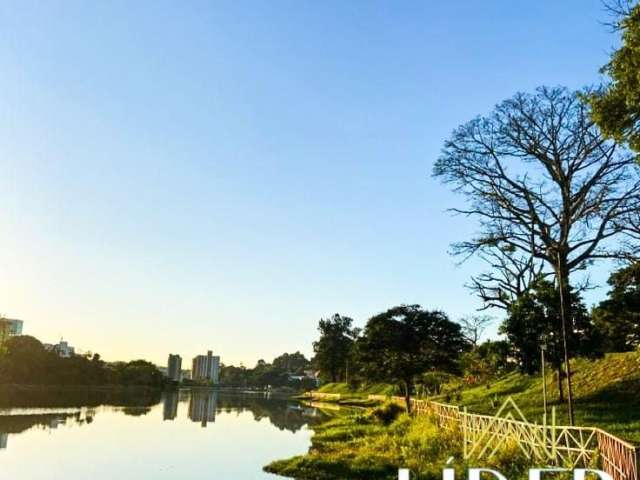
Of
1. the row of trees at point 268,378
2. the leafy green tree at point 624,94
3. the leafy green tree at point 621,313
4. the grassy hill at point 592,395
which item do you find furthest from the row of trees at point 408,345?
the row of trees at point 268,378

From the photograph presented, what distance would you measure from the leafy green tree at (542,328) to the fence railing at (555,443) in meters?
7.16

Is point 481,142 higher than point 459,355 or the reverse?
higher

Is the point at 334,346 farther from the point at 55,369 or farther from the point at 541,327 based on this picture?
the point at 541,327

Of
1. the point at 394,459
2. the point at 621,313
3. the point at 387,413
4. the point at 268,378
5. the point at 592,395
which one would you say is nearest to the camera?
the point at 394,459

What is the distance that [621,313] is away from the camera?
31.8 metres

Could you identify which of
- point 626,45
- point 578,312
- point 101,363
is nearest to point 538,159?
point 578,312

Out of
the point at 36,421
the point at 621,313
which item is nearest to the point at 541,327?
the point at 621,313

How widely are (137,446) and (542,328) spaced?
19527mm

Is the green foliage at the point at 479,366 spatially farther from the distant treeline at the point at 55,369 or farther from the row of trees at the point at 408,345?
the distant treeline at the point at 55,369

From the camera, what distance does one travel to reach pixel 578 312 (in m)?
26.6

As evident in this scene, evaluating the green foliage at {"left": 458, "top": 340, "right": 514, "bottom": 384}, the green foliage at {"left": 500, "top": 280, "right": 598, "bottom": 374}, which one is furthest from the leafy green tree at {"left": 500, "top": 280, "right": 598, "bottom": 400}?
the green foliage at {"left": 458, "top": 340, "right": 514, "bottom": 384}

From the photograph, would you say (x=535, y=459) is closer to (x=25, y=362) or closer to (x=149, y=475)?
(x=149, y=475)

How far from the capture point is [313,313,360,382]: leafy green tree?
4082 inches

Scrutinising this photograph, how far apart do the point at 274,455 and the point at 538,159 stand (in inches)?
729
